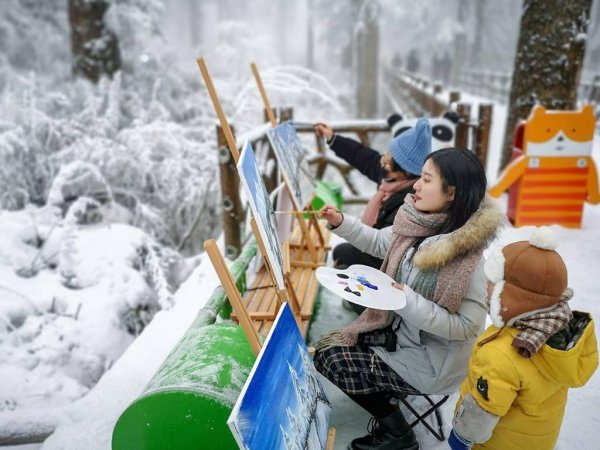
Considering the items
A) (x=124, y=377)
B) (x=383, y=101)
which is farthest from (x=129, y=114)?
(x=383, y=101)

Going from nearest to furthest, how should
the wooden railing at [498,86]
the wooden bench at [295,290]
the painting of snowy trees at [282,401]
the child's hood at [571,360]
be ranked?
1. the painting of snowy trees at [282,401]
2. the child's hood at [571,360]
3. the wooden bench at [295,290]
4. the wooden railing at [498,86]

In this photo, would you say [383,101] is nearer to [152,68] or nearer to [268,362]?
[152,68]

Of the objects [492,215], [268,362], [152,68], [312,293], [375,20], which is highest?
[375,20]

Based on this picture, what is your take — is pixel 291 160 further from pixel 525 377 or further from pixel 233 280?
pixel 525 377

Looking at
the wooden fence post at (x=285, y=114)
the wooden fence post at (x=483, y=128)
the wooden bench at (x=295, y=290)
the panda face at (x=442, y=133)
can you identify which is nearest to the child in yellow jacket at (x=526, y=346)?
the wooden bench at (x=295, y=290)

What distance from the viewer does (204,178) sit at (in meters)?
6.67

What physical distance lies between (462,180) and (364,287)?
0.63 meters

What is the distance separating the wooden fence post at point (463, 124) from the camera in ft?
17.5

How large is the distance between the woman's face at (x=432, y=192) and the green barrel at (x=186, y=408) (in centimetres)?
108

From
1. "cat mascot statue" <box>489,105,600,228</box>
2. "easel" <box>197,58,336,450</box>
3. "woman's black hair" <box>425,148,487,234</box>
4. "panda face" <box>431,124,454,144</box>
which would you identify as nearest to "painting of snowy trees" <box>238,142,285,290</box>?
"easel" <box>197,58,336,450</box>

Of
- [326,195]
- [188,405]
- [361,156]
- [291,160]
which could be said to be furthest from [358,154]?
[188,405]

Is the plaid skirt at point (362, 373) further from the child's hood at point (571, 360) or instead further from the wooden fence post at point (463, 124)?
the wooden fence post at point (463, 124)

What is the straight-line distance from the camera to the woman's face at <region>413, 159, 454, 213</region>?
2031mm

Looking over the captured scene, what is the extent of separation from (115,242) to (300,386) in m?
4.06
